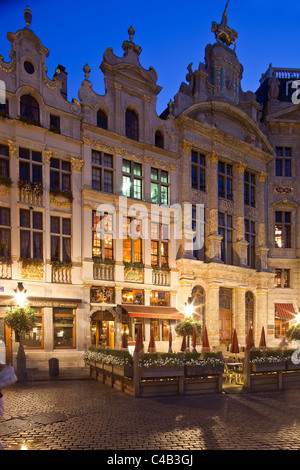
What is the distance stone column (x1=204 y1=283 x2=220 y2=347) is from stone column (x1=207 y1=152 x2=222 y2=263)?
2.01 metres

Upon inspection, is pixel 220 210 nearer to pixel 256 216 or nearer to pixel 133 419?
pixel 256 216

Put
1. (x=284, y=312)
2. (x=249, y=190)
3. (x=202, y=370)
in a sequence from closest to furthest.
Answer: (x=202, y=370)
(x=284, y=312)
(x=249, y=190)

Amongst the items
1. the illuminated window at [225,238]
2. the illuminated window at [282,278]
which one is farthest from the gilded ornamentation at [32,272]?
the illuminated window at [282,278]

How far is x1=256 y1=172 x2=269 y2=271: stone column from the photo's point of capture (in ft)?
103

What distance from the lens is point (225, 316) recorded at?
28.9 meters

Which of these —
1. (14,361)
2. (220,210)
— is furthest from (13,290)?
(220,210)

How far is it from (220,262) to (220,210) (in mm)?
3991

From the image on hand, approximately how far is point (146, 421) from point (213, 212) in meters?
19.9

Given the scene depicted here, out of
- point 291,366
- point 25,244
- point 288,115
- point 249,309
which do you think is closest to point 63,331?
point 25,244

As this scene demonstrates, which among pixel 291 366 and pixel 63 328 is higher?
pixel 63 328

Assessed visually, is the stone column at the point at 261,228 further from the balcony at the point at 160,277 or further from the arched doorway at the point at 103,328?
the arched doorway at the point at 103,328

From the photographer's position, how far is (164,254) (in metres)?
26.5

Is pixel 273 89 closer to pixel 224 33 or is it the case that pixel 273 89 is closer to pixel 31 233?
pixel 224 33

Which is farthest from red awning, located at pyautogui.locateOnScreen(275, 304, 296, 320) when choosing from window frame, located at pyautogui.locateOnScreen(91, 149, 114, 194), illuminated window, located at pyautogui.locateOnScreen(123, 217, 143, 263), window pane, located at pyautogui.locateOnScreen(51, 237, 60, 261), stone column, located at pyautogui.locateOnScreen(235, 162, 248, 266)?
window pane, located at pyautogui.locateOnScreen(51, 237, 60, 261)
